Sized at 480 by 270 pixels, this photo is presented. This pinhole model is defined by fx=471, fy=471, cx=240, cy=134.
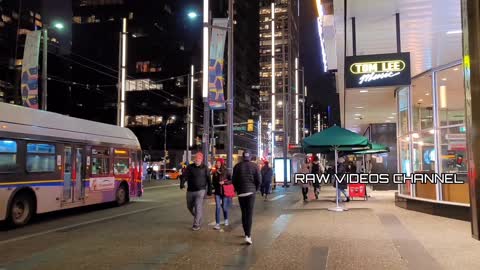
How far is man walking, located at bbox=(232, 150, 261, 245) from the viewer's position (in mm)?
9609

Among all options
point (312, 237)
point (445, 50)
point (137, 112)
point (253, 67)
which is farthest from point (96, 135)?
point (253, 67)

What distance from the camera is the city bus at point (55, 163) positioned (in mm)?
12734

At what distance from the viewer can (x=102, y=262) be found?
7.91 metres

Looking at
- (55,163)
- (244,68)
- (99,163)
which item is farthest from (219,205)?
(244,68)

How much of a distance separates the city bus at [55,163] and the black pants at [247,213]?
6.75m

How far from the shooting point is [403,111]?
17.5 metres

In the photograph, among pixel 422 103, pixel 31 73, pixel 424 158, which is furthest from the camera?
pixel 31 73

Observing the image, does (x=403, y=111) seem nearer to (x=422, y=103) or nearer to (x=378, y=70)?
(x=422, y=103)

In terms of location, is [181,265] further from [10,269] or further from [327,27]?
[327,27]

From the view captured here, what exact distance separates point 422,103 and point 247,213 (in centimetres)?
912

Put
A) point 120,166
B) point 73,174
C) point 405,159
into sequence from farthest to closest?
point 120,166 → point 405,159 → point 73,174

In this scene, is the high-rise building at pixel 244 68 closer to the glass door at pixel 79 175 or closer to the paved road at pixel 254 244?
the glass door at pixel 79 175

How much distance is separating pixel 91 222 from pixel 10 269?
6.22 m

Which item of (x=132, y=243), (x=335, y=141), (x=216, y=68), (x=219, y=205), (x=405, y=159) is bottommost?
(x=132, y=243)
